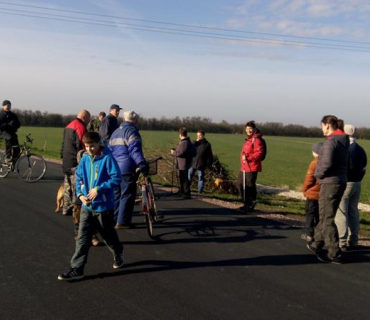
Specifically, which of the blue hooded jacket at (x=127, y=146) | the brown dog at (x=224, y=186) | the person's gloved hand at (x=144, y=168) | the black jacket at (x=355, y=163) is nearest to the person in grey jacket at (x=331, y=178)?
the black jacket at (x=355, y=163)

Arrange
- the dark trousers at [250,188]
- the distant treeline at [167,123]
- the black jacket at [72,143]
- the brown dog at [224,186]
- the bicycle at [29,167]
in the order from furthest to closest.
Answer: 1. the distant treeline at [167,123]
2. the brown dog at [224,186]
3. the bicycle at [29,167]
4. the dark trousers at [250,188]
5. the black jacket at [72,143]

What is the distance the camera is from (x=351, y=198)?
261 inches

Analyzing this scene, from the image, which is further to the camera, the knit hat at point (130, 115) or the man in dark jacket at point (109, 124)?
the man in dark jacket at point (109, 124)

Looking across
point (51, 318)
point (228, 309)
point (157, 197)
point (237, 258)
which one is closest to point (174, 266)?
point (237, 258)

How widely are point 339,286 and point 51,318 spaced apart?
3257mm

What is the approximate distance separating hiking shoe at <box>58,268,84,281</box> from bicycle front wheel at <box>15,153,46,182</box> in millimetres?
7437

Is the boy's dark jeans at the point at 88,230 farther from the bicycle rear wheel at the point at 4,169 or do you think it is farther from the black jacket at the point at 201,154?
the bicycle rear wheel at the point at 4,169

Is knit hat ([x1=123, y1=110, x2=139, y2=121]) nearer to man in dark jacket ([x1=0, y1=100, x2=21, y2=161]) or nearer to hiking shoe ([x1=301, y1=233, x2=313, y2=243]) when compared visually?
hiking shoe ([x1=301, y1=233, x2=313, y2=243])

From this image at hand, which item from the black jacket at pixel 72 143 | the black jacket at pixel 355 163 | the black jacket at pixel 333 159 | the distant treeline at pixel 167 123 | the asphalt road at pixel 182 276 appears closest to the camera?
the asphalt road at pixel 182 276

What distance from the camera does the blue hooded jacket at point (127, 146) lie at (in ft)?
21.9

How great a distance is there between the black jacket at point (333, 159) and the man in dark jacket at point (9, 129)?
9.61 metres

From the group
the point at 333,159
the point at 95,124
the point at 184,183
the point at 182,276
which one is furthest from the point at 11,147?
the point at 333,159

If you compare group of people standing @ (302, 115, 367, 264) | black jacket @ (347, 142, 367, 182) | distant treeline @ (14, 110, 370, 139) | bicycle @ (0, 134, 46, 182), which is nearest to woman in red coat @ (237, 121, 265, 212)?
group of people standing @ (302, 115, 367, 264)

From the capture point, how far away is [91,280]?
477 centimetres
